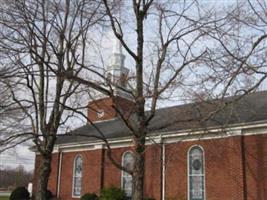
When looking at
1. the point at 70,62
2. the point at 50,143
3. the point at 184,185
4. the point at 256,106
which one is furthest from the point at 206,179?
the point at 70,62

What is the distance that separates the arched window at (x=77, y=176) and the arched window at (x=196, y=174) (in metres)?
11.1

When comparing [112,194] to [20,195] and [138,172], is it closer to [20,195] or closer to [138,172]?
[20,195]

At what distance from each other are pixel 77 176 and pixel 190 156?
38.8 feet

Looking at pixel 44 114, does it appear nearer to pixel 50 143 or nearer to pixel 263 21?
pixel 50 143

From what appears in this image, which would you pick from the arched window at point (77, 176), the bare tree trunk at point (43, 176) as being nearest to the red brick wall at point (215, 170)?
the bare tree trunk at point (43, 176)

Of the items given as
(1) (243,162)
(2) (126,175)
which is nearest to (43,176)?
(2) (126,175)

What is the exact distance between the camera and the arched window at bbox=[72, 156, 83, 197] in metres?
31.7

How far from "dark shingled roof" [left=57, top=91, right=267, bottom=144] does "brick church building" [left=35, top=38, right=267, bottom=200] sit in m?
0.04

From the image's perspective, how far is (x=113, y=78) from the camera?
45.1 ft

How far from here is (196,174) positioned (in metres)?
23.1

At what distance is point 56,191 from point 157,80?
906 inches

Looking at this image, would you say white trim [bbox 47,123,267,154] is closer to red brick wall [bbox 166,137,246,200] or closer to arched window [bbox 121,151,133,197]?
red brick wall [bbox 166,137,246,200]

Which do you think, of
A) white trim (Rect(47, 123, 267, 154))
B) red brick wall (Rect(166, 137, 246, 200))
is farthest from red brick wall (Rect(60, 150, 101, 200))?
red brick wall (Rect(166, 137, 246, 200))

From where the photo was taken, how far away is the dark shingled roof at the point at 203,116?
40.4 feet
